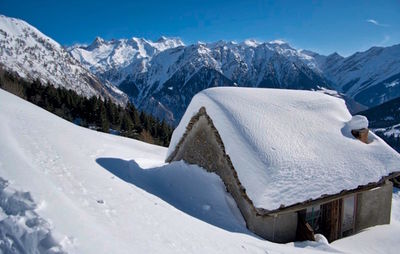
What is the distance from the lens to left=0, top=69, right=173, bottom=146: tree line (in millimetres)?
53594

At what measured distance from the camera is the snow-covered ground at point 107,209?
5.15 metres

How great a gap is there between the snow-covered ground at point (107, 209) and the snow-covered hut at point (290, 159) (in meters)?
0.72

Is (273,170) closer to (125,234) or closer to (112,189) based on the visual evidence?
(112,189)

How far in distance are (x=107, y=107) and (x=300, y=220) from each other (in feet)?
177

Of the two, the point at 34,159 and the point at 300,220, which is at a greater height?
the point at 34,159

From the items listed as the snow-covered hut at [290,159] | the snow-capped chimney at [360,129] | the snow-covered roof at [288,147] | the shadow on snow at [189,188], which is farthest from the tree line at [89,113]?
the snow-capped chimney at [360,129]

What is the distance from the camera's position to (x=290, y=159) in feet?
36.8

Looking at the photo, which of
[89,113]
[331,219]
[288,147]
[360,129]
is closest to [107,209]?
[288,147]

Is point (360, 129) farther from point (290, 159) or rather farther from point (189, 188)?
point (189, 188)

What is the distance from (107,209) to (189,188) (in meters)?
5.55

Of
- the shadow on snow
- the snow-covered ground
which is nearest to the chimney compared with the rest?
the snow-covered ground

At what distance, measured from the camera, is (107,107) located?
6006 cm

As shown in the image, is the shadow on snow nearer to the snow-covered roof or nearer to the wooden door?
the snow-covered roof

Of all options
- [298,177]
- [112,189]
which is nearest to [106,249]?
[112,189]
